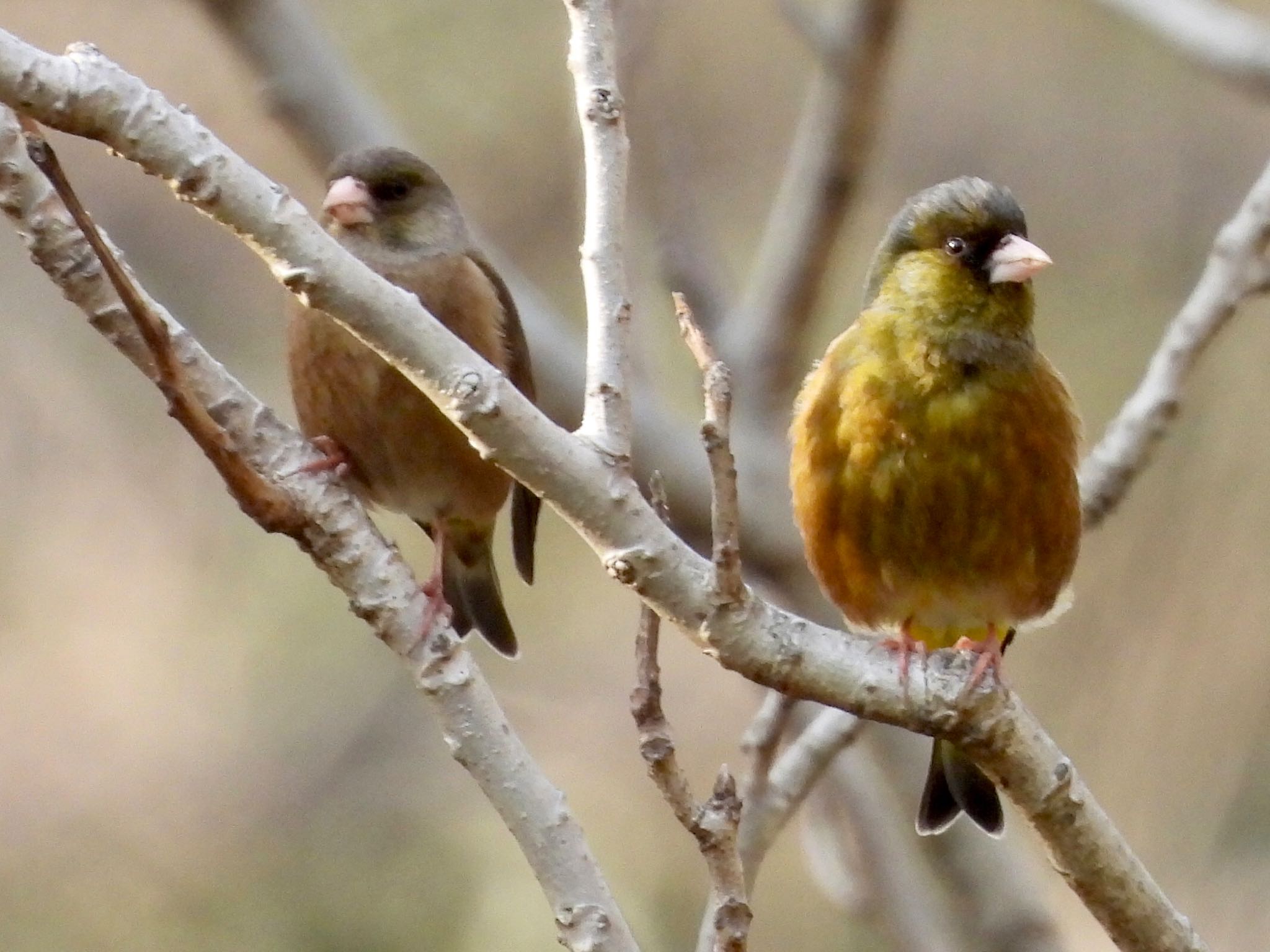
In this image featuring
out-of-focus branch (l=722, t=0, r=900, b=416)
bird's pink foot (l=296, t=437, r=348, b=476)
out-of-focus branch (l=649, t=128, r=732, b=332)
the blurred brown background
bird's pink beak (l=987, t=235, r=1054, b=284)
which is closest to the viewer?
bird's pink foot (l=296, t=437, r=348, b=476)

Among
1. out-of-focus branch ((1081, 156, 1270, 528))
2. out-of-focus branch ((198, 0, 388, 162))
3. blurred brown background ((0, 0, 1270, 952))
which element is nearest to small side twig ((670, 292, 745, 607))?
out-of-focus branch ((1081, 156, 1270, 528))

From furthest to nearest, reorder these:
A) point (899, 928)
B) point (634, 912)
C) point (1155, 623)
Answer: point (634, 912), point (1155, 623), point (899, 928)

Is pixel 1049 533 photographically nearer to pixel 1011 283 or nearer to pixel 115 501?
pixel 1011 283

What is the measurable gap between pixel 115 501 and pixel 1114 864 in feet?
19.5

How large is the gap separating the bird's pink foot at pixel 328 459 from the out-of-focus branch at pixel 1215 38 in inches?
81.5

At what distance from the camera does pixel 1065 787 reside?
254 centimetres

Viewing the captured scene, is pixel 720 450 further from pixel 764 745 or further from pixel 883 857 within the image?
pixel 883 857

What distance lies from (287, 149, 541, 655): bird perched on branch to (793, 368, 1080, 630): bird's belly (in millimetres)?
744

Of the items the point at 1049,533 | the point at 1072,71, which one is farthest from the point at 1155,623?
the point at 1072,71

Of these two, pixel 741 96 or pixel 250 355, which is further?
pixel 741 96

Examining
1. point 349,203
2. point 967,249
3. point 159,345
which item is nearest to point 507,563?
point 349,203

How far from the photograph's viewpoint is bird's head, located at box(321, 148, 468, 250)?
12.9 feet

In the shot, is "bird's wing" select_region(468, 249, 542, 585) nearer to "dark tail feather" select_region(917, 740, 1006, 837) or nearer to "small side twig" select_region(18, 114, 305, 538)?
"dark tail feather" select_region(917, 740, 1006, 837)

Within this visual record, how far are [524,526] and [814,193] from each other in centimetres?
109
